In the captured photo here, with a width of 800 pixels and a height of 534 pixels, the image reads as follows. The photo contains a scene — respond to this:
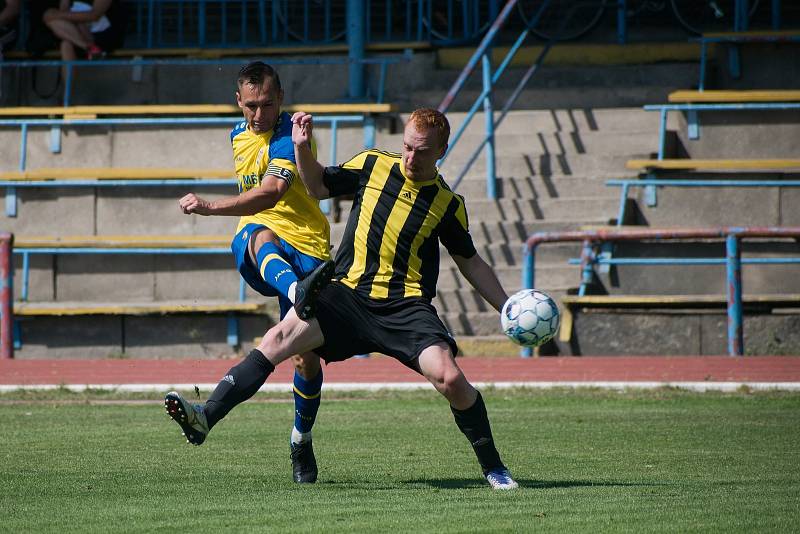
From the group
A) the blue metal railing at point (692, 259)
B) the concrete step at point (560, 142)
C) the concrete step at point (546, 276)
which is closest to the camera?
the blue metal railing at point (692, 259)

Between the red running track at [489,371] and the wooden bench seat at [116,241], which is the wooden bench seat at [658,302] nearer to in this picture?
the red running track at [489,371]

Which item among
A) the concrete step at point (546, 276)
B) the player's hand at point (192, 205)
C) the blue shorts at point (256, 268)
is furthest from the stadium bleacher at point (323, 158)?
the player's hand at point (192, 205)

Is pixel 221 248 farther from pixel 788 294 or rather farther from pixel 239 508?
pixel 239 508

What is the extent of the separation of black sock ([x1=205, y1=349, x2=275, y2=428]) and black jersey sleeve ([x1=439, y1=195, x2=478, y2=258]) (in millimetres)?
1172

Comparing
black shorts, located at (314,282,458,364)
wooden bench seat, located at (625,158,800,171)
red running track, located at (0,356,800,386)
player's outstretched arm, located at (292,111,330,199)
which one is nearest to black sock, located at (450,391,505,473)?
black shorts, located at (314,282,458,364)

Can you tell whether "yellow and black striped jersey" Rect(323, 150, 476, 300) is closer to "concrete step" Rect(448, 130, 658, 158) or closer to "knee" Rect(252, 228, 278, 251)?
"knee" Rect(252, 228, 278, 251)

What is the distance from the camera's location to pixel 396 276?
6.82m

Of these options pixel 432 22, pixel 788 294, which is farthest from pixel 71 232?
pixel 788 294

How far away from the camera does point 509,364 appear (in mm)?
12969

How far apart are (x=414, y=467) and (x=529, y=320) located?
132 cm

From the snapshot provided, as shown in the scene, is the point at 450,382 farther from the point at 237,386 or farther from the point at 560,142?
the point at 560,142

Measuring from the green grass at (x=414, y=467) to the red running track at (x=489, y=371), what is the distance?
2.35ft

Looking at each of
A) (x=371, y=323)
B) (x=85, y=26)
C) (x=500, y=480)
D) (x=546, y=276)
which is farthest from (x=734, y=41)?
(x=500, y=480)

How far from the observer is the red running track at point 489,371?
40.4ft
